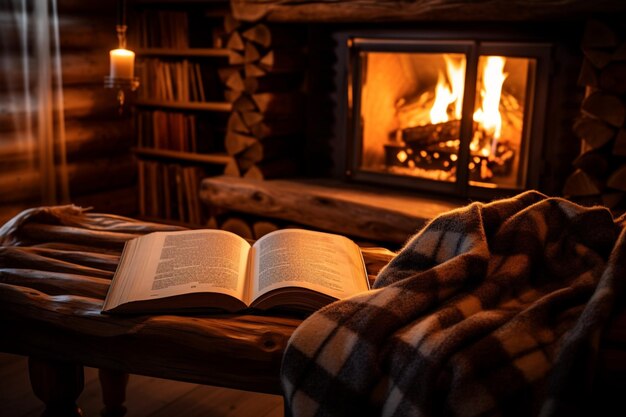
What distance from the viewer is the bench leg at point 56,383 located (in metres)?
1.21

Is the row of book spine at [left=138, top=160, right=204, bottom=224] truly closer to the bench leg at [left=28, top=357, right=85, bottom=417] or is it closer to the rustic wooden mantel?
the rustic wooden mantel

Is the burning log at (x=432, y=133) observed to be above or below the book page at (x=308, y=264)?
above

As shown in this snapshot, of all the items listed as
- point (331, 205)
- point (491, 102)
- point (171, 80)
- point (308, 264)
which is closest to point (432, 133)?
point (491, 102)

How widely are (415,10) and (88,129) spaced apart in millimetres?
1698

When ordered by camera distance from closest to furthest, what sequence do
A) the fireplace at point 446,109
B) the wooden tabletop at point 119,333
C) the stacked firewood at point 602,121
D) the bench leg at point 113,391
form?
the wooden tabletop at point 119,333, the bench leg at point 113,391, the stacked firewood at point 602,121, the fireplace at point 446,109

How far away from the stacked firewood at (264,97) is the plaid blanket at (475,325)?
83.4 inches

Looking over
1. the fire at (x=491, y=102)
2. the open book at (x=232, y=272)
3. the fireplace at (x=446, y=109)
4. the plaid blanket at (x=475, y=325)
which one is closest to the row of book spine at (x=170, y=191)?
the fireplace at (x=446, y=109)

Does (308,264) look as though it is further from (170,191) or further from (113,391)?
(170,191)

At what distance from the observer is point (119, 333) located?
1.08 metres

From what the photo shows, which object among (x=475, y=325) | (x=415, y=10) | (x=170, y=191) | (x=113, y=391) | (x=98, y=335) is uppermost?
(x=415, y=10)

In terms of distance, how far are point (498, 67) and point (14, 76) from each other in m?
1.98

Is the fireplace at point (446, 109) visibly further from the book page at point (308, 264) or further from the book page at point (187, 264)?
the book page at point (187, 264)

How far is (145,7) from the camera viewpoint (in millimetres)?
3682

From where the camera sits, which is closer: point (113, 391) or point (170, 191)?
point (113, 391)
